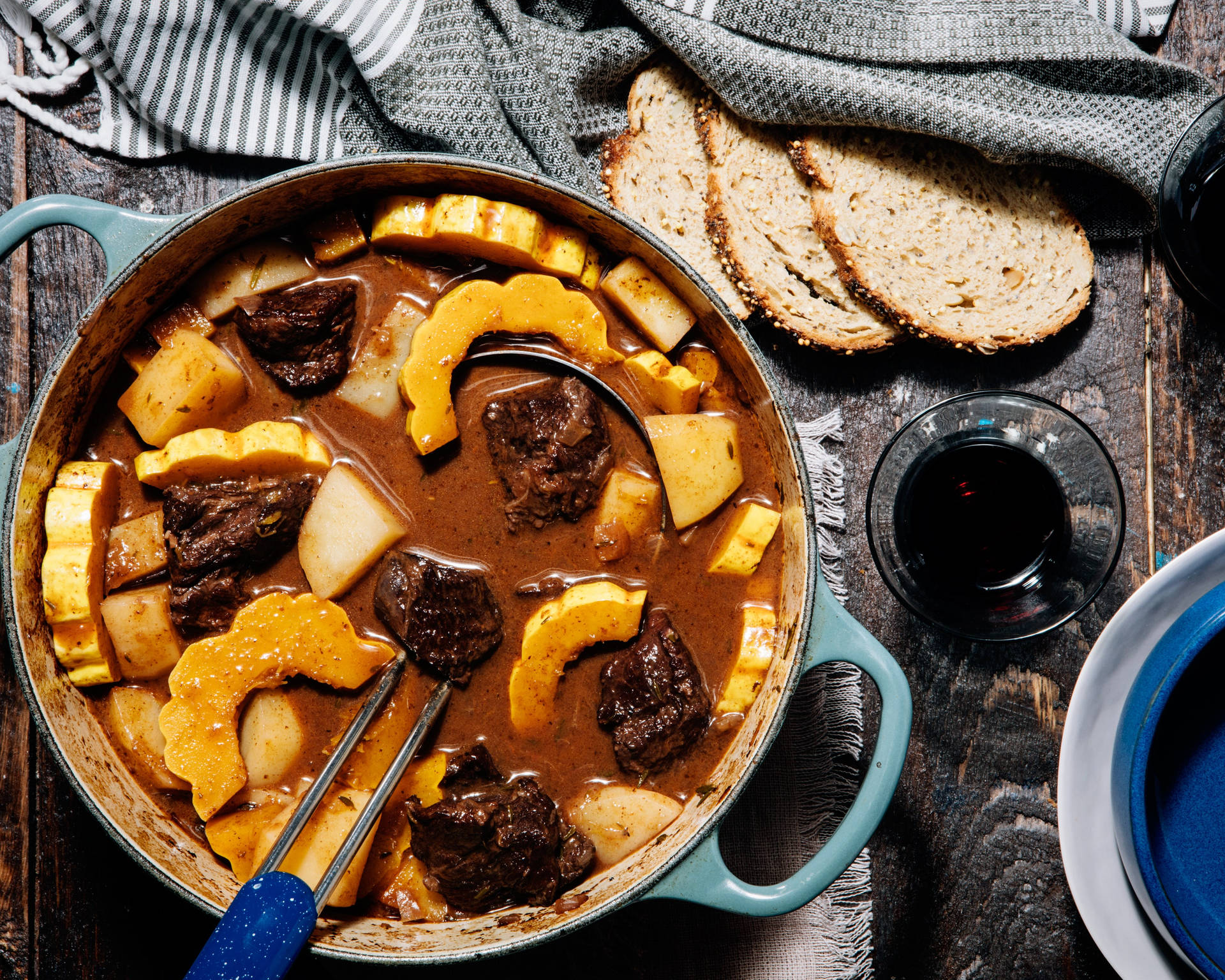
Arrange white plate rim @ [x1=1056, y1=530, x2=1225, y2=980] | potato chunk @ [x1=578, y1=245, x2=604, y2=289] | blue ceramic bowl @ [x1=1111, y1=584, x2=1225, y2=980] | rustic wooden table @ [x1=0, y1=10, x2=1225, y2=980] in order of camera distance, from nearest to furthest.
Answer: white plate rim @ [x1=1056, y1=530, x2=1225, y2=980]
blue ceramic bowl @ [x1=1111, y1=584, x2=1225, y2=980]
potato chunk @ [x1=578, y1=245, x2=604, y2=289]
rustic wooden table @ [x1=0, y1=10, x2=1225, y2=980]

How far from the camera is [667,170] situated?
7.69ft

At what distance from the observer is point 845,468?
2.28 meters

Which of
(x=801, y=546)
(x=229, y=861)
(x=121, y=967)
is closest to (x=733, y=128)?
(x=801, y=546)

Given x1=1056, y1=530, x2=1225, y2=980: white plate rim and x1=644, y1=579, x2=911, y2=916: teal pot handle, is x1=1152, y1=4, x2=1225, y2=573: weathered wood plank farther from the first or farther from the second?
x1=644, y1=579, x2=911, y2=916: teal pot handle

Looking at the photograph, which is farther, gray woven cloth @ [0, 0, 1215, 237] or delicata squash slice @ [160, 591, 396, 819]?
gray woven cloth @ [0, 0, 1215, 237]

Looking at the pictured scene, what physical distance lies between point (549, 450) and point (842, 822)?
99 centimetres

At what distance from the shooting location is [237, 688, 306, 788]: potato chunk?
2.01m

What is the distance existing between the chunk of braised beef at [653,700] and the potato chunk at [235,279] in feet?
3.89

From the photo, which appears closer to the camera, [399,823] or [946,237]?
[399,823]

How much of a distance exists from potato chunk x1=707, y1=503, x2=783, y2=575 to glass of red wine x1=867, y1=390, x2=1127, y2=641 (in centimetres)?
30

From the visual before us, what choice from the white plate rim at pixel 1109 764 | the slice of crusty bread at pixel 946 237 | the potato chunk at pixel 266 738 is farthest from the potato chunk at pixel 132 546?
the white plate rim at pixel 1109 764

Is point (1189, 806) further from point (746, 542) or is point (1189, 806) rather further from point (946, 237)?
point (946, 237)

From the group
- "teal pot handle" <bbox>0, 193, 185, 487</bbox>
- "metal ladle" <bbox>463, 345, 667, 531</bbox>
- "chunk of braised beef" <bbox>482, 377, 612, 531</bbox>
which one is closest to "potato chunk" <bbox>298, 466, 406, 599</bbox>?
"chunk of braised beef" <bbox>482, 377, 612, 531</bbox>

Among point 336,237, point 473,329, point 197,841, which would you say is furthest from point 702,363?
point 197,841
